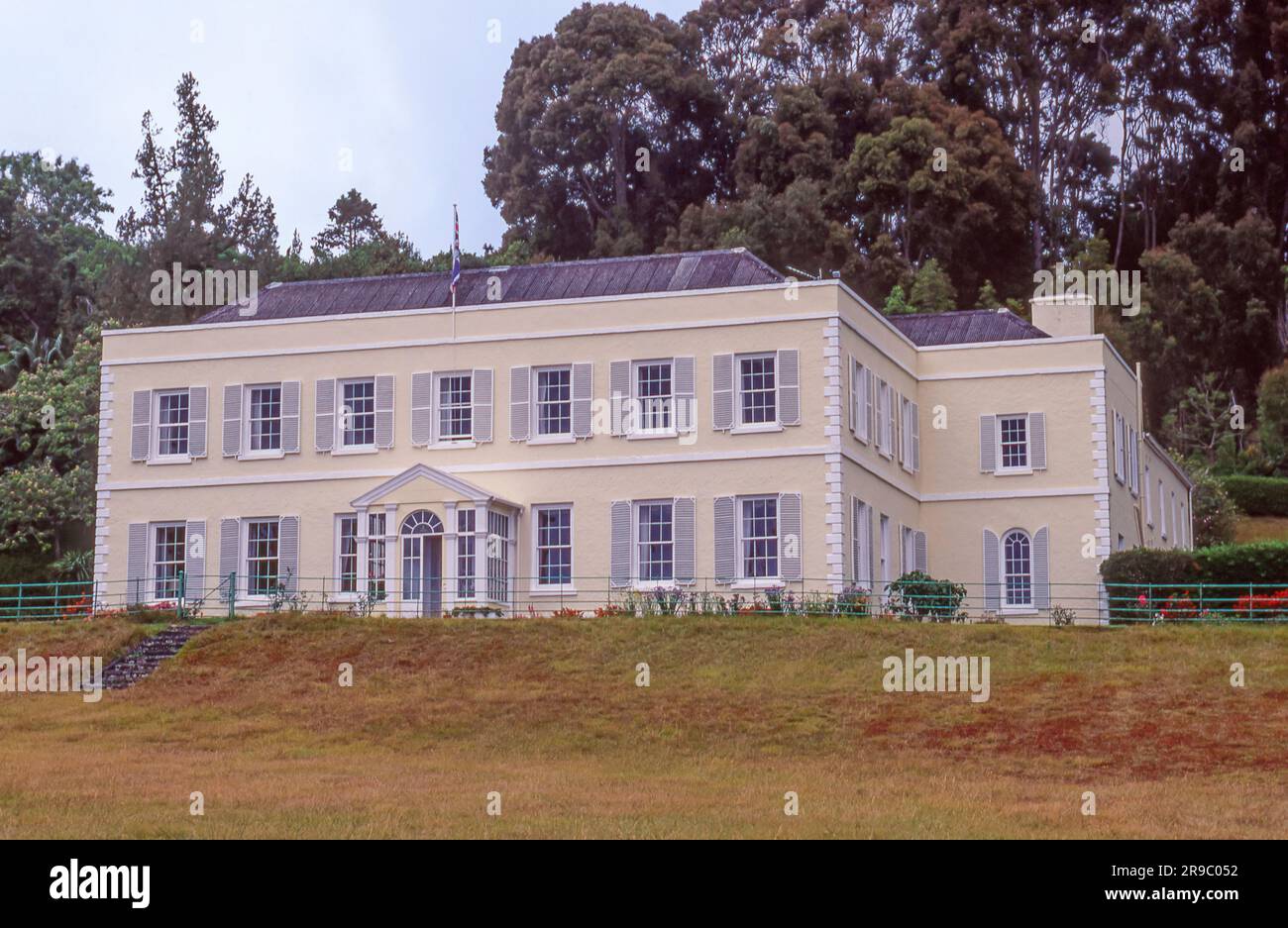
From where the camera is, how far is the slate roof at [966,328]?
159 ft

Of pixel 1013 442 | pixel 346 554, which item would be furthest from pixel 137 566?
pixel 1013 442

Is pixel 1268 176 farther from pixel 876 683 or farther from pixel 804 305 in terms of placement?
pixel 876 683

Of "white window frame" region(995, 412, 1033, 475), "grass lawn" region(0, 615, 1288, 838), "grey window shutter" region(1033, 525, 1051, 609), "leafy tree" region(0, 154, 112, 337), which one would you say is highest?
"leafy tree" region(0, 154, 112, 337)

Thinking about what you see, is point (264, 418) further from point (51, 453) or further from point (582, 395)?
point (51, 453)

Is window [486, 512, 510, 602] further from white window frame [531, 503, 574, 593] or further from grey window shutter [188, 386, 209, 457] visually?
grey window shutter [188, 386, 209, 457]

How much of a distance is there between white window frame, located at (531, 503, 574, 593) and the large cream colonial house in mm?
48

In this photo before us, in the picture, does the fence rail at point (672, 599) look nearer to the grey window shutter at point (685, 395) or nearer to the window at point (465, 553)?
the window at point (465, 553)

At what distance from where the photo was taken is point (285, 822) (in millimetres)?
20797

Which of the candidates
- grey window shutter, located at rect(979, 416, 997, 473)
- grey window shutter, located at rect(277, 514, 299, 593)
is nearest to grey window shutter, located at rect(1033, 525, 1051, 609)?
grey window shutter, located at rect(979, 416, 997, 473)

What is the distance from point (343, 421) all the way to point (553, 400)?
488 cm

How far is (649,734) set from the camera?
29.9 meters

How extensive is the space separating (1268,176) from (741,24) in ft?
71.5

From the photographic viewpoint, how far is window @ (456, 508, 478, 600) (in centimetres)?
4181

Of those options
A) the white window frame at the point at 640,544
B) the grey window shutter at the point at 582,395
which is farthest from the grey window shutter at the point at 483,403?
the white window frame at the point at 640,544
